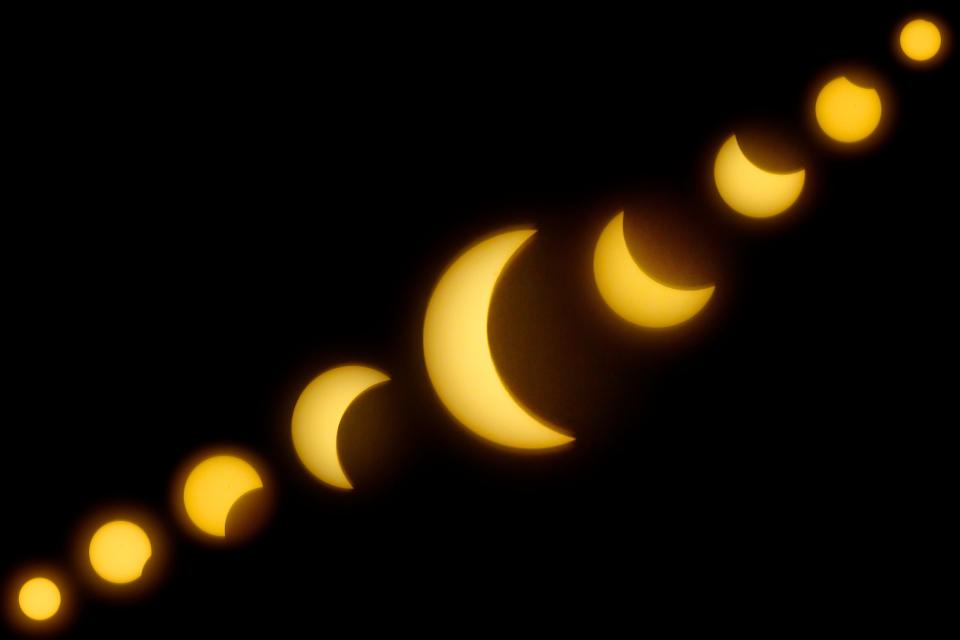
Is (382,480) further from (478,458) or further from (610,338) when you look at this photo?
(610,338)

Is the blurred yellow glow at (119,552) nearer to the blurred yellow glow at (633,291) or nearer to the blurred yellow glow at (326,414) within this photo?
the blurred yellow glow at (326,414)

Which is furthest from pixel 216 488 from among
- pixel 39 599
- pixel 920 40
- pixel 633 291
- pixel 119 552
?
pixel 920 40

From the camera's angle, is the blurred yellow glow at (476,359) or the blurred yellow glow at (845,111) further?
the blurred yellow glow at (845,111)

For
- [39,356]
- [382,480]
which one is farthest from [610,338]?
[39,356]

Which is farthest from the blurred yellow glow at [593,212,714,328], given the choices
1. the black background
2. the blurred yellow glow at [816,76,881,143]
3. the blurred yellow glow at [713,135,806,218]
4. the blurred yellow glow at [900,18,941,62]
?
the blurred yellow glow at [900,18,941,62]

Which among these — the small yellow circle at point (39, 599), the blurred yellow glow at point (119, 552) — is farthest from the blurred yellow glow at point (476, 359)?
the small yellow circle at point (39, 599)

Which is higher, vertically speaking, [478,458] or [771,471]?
[478,458]
